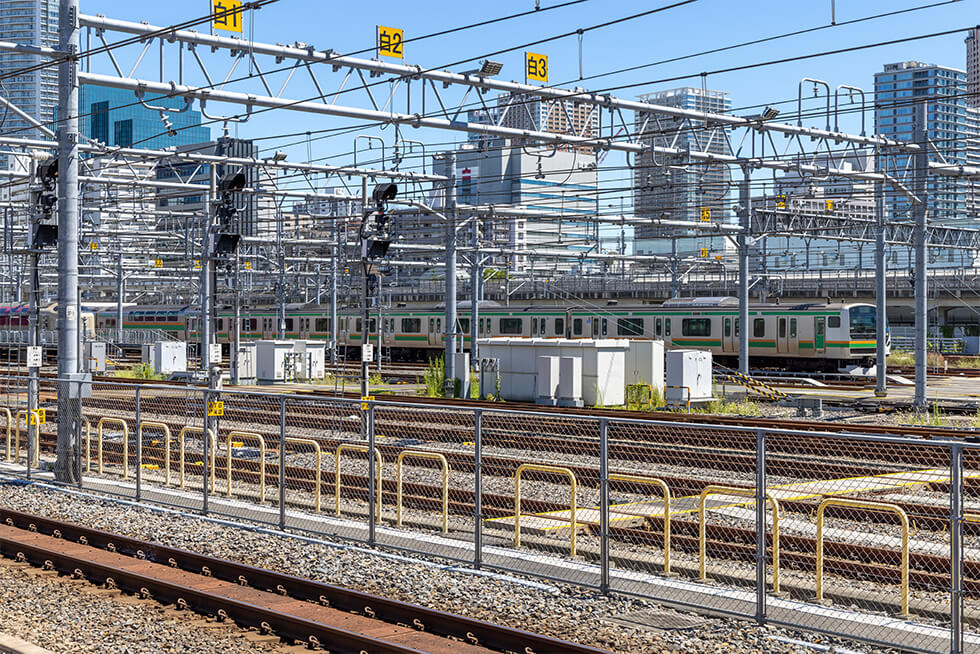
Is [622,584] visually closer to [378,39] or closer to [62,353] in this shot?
[62,353]

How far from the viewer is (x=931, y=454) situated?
1802 cm

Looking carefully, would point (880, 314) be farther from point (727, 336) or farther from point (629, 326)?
point (629, 326)

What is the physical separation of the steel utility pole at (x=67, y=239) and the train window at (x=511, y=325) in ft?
113

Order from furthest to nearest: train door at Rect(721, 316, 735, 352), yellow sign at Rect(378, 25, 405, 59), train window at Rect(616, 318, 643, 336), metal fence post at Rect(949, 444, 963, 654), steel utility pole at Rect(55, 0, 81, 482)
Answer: train window at Rect(616, 318, 643, 336) → train door at Rect(721, 316, 735, 352) → yellow sign at Rect(378, 25, 405, 59) → steel utility pole at Rect(55, 0, 81, 482) → metal fence post at Rect(949, 444, 963, 654)

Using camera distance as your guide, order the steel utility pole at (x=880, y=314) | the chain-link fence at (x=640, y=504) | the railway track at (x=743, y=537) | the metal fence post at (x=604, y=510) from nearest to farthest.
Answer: the chain-link fence at (x=640, y=504), the metal fence post at (x=604, y=510), the railway track at (x=743, y=537), the steel utility pole at (x=880, y=314)

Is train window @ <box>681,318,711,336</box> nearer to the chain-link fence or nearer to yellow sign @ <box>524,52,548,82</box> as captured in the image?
the chain-link fence

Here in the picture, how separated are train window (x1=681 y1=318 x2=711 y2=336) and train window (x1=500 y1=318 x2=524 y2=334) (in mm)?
7660

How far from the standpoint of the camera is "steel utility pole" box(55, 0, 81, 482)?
16.9 m

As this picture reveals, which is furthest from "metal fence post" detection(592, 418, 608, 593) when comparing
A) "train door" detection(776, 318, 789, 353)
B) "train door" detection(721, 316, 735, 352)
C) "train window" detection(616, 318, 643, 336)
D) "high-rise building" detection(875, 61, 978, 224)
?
"train window" detection(616, 318, 643, 336)

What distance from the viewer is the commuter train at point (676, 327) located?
44.1 meters

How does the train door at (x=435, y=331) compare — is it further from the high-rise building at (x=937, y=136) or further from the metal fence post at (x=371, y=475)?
the metal fence post at (x=371, y=475)

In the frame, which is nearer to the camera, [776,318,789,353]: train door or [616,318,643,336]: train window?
[776,318,789,353]: train door

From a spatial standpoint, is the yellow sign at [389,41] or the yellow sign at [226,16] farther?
the yellow sign at [389,41]

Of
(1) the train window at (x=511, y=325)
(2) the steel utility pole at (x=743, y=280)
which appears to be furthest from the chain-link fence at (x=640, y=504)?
(1) the train window at (x=511, y=325)
